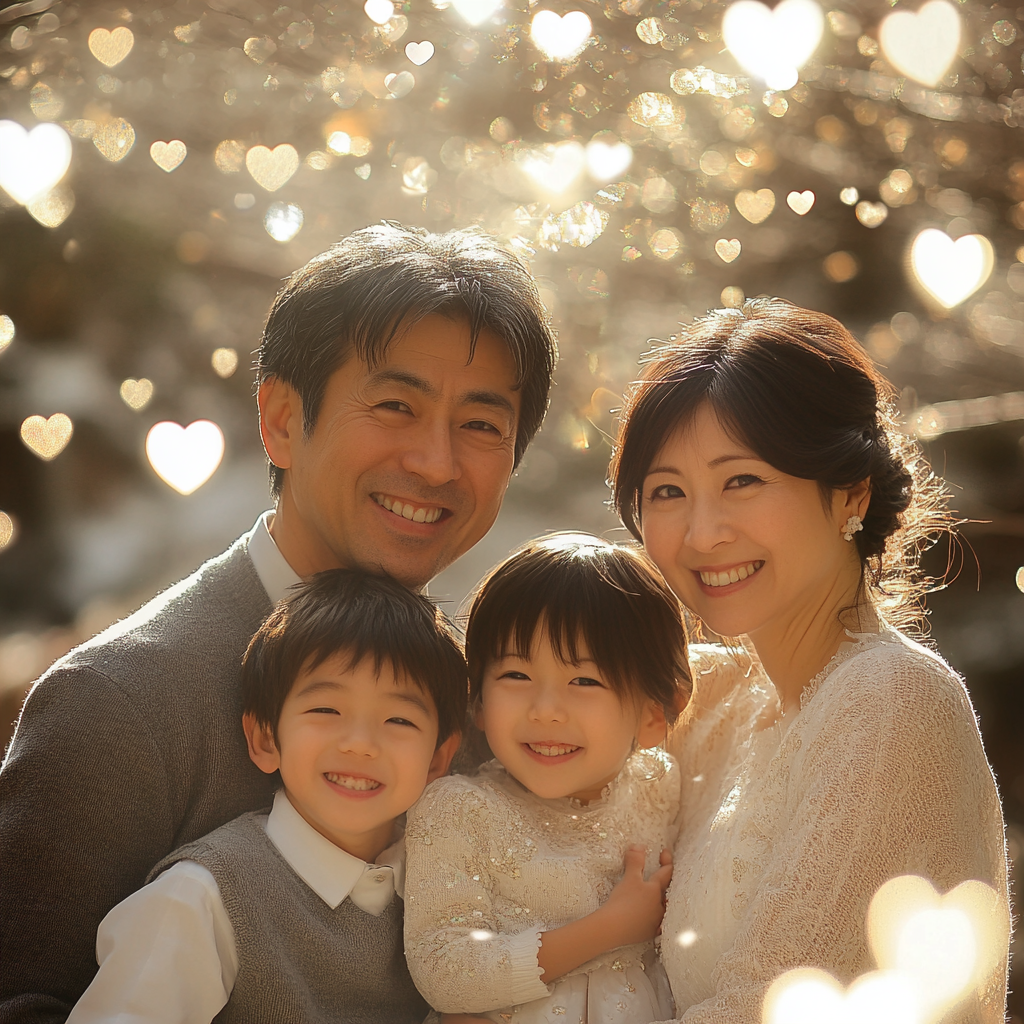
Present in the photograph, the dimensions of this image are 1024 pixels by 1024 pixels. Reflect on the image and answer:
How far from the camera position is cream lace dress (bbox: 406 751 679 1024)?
1916 mm

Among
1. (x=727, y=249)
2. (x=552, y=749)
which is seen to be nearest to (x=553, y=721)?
A: (x=552, y=749)

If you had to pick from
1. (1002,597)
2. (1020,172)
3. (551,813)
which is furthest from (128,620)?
(1002,597)

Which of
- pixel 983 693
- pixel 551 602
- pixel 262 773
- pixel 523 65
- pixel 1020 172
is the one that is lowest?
pixel 983 693

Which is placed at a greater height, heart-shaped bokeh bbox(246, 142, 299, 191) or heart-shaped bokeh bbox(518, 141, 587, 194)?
heart-shaped bokeh bbox(246, 142, 299, 191)

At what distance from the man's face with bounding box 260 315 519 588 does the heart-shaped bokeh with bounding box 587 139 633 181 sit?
1151 mm

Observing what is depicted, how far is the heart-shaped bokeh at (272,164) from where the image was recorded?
3455 millimetres

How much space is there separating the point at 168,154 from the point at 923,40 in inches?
91.5

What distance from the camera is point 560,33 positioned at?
2.91 meters

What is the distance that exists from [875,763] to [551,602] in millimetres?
752

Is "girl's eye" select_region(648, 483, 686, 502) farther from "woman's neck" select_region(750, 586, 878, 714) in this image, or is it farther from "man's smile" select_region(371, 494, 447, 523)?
"man's smile" select_region(371, 494, 447, 523)

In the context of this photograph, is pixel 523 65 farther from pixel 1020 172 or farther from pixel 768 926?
pixel 768 926

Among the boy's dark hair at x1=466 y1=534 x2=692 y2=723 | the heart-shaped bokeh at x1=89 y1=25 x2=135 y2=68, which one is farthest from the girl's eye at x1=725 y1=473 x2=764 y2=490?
the heart-shaped bokeh at x1=89 y1=25 x2=135 y2=68

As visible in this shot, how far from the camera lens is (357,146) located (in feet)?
11.3

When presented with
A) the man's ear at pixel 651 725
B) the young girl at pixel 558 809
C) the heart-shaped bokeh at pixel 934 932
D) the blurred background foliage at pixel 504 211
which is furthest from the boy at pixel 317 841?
the blurred background foliage at pixel 504 211
